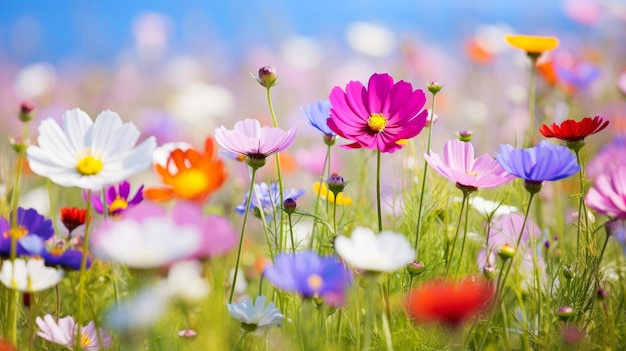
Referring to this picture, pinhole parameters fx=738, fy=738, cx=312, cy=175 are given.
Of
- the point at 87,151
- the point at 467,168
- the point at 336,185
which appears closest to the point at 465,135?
the point at 467,168

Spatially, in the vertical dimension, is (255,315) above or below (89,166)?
below

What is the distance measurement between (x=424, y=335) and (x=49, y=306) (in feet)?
1.53

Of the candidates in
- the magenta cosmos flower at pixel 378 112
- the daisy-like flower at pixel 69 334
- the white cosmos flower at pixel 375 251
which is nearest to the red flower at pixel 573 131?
the magenta cosmos flower at pixel 378 112

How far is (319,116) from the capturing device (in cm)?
81

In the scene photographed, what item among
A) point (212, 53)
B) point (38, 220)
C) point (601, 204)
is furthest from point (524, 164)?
point (212, 53)

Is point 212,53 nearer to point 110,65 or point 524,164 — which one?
point 110,65

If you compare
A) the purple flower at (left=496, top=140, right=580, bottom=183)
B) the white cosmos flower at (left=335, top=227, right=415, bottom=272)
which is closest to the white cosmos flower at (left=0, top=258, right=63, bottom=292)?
the white cosmos flower at (left=335, top=227, right=415, bottom=272)

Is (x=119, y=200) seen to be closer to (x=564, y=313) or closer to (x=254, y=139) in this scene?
(x=254, y=139)

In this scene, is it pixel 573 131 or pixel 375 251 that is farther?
pixel 573 131

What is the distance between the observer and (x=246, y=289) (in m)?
1.09

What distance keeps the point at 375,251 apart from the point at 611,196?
22 cm

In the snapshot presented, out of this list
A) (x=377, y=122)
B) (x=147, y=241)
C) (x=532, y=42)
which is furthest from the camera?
(x=532, y=42)

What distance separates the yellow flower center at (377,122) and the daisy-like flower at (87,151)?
0.73 feet

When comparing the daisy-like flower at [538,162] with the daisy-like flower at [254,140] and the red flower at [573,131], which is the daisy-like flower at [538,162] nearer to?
the red flower at [573,131]
